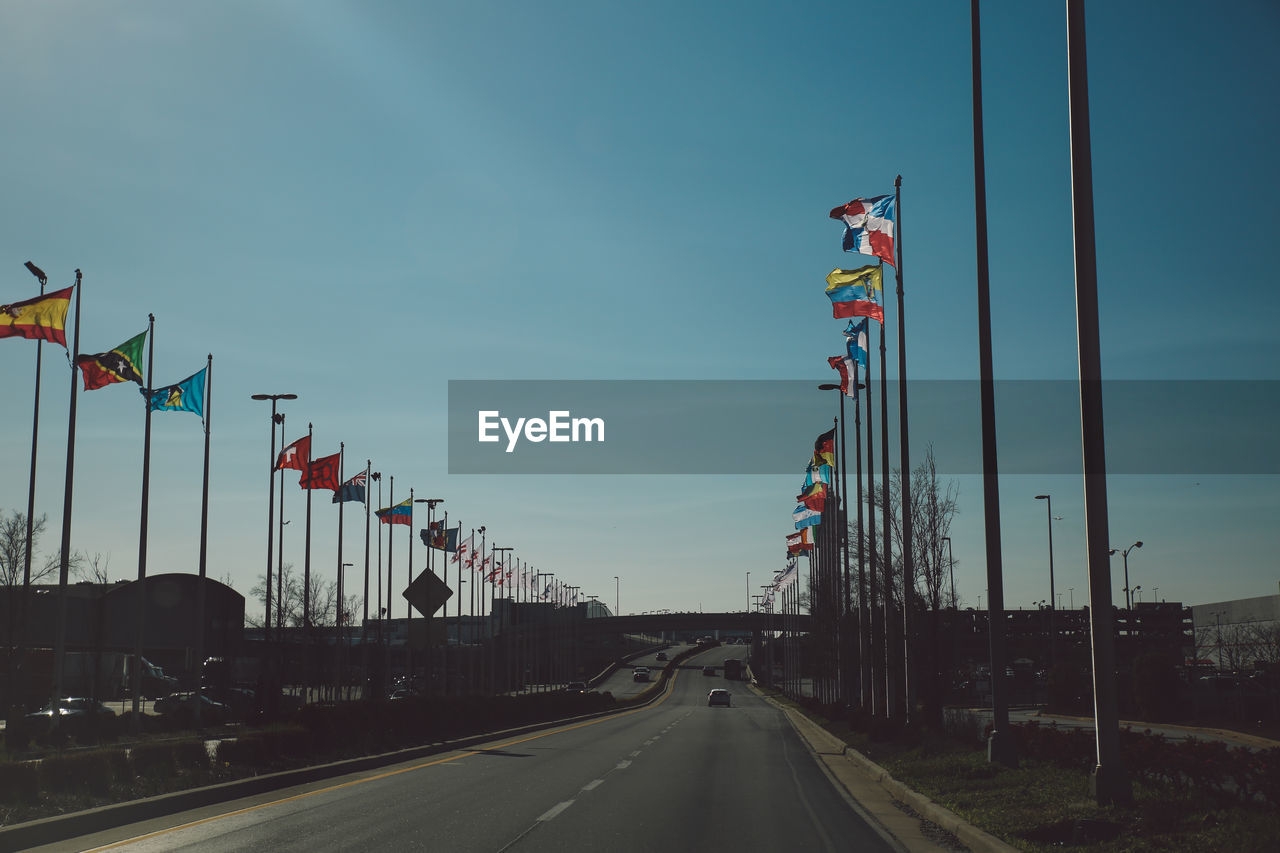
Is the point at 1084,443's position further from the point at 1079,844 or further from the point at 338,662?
the point at 338,662

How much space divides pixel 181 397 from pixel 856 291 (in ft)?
65.9

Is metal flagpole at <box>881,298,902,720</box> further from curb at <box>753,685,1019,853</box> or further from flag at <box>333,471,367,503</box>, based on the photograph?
flag at <box>333,471,367,503</box>

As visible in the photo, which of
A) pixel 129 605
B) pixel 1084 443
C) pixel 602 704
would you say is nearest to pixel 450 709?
pixel 1084 443

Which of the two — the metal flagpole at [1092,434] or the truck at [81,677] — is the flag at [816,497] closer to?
the metal flagpole at [1092,434]

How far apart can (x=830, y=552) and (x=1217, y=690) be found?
1976cm

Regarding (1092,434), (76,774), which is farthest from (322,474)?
(1092,434)

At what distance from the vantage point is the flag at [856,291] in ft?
97.8

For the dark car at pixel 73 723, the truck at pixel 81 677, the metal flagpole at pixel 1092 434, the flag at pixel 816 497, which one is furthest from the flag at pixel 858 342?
the truck at pixel 81 677

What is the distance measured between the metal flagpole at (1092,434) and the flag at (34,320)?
25.8m

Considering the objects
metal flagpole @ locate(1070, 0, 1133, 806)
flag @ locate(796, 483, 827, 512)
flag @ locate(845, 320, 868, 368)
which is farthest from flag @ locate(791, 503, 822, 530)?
metal flagpole @ locate(1070, 0, 1133, 806)

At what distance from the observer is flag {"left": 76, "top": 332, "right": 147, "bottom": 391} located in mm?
31500

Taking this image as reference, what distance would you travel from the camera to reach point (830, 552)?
52250 mm

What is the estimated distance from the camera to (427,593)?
86.6 ft

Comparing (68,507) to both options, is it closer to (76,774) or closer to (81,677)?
(76,774)
